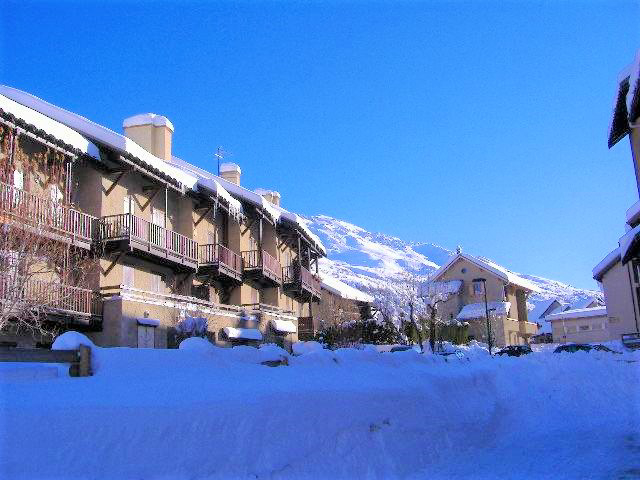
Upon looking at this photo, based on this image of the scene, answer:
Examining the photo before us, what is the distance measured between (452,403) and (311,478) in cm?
586

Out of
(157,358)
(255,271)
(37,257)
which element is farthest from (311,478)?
(255,271)

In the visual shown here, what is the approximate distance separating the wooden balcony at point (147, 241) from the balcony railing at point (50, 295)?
2.05 metres

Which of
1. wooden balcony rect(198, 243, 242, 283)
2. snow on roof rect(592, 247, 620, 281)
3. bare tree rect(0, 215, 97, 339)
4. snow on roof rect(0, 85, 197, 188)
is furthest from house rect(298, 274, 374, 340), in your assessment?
bare tree rect(0, 215, 97, 339)

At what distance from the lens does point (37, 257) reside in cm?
1608

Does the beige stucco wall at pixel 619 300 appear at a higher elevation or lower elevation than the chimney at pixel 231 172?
lower

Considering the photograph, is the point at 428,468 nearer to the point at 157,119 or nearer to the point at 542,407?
the point at 542,407

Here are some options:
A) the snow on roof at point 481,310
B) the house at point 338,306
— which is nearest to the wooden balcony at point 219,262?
the house at point 338,306

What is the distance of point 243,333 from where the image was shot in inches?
1116

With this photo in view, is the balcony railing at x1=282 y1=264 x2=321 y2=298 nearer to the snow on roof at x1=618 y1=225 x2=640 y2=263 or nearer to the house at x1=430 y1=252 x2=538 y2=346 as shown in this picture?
the snow on roof at x1=618 y1=225 x2=640 y2=263

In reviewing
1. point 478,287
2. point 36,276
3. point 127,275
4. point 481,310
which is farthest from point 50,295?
point 478,287

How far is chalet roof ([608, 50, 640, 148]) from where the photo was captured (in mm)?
18781

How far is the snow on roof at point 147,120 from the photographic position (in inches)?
1288

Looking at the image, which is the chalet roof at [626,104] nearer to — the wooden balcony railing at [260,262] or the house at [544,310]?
the wooden balcony railing at [260,262]

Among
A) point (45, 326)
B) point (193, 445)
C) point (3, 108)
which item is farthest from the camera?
point (45, 326)
